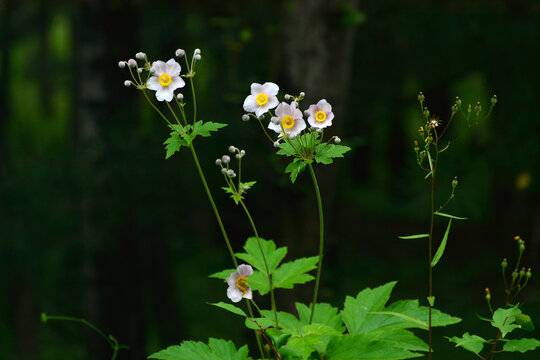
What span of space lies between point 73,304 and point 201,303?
6.91 ft

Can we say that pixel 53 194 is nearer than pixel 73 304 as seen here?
Yes

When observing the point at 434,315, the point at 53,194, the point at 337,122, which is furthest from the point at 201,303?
the point at 434,315

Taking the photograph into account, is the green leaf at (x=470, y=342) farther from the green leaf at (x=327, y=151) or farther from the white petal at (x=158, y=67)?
the white petal at (x=158, y=67)

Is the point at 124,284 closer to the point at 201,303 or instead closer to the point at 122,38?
the point at 122,38

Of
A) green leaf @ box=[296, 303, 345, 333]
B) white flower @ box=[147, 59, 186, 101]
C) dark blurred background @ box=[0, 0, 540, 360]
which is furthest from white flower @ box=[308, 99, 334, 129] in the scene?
dark blurred background @ box=[0, 0, 540, 360]

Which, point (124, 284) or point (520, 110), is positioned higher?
point (520, 110)

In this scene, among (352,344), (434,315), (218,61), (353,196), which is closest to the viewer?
(352,344)

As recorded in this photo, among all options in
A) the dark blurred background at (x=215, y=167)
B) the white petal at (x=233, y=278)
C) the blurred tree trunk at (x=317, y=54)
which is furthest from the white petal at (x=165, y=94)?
the blurred tree trunk at (x=317, y=54)

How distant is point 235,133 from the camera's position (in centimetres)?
463

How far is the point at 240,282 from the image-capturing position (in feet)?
4.07

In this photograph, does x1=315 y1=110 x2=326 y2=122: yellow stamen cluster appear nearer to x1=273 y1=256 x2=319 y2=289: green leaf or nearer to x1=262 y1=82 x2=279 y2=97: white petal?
x1=262 y1=82 x2=279 y2=97: white petal

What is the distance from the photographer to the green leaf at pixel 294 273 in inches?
58.1

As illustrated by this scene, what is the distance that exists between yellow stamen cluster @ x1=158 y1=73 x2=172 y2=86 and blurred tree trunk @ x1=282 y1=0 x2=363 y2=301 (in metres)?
2.38

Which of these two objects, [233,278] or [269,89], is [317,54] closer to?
[269,89]
